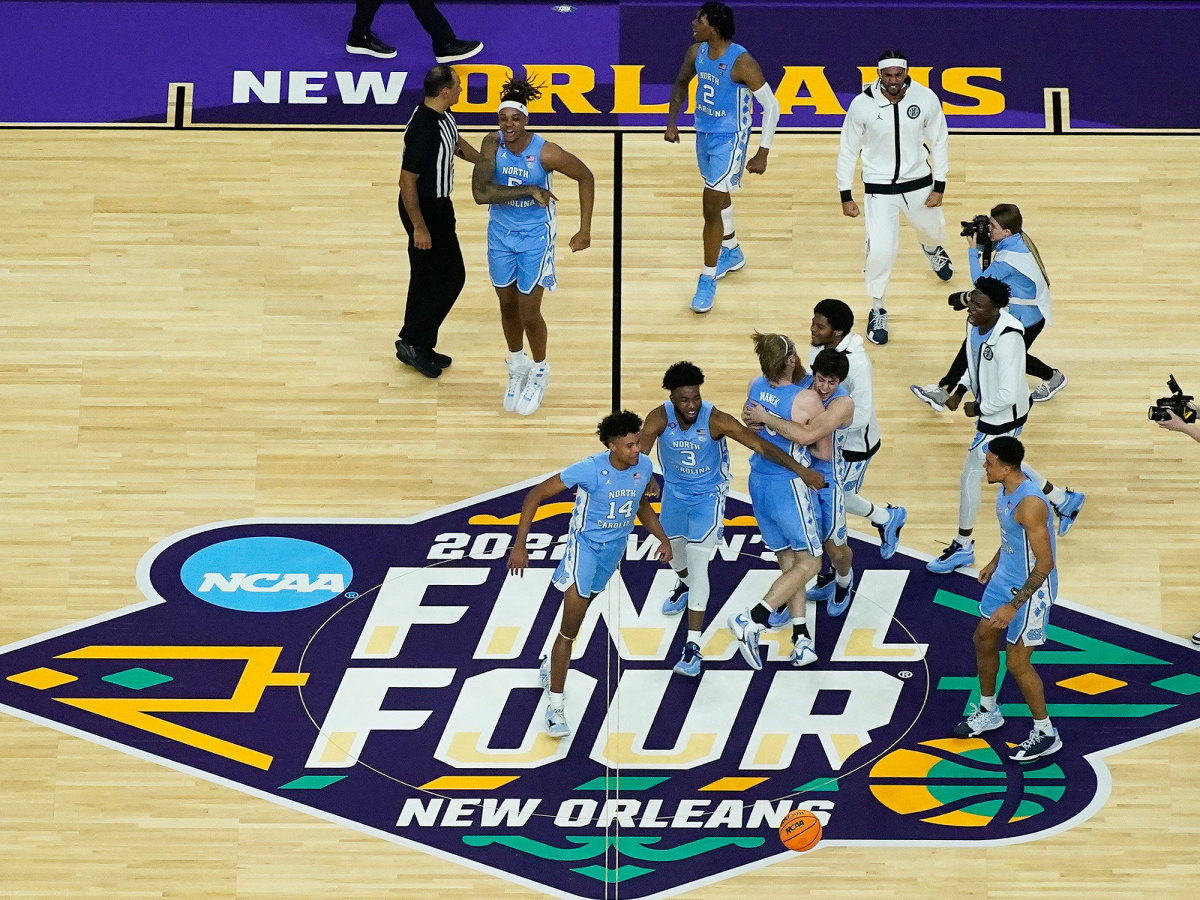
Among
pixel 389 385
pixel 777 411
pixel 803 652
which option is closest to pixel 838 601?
pixel 803 652

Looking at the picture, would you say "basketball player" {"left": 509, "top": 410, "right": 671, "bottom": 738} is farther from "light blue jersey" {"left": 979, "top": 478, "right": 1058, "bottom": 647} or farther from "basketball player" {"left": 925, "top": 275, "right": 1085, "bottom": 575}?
"basketball player" {"left": 925, "top": 275, "right": 1085, "bottom": 575}

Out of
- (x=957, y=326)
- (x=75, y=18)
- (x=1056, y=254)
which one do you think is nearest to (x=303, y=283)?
(x=75, y=18)

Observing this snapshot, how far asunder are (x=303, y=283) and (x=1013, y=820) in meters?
5.51

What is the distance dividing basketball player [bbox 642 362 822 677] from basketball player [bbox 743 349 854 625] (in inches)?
4.5

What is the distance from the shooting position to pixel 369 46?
→ 12234mm

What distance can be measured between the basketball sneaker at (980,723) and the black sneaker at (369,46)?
6.56 meters

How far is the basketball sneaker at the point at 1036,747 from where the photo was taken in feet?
27.4

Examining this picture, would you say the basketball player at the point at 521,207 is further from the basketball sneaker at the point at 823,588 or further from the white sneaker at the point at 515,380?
the basketball sneaker at the point at 823,588

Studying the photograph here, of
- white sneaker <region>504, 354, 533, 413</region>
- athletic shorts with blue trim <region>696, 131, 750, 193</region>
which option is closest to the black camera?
athletic shorts with blue trim <region>696, 131, 750, 193</region>

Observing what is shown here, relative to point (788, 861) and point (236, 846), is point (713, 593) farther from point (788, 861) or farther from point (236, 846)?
point (236, 846)

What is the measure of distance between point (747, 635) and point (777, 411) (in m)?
1.15

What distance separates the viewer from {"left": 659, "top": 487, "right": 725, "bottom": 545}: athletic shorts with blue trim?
8422 mm

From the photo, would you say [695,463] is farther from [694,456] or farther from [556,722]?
[556,722]

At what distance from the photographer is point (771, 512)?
851 centimetres
